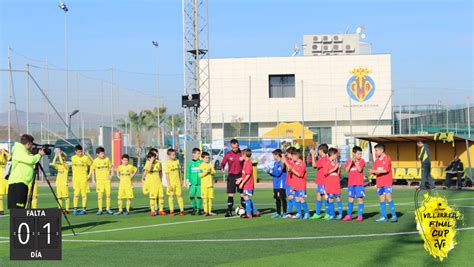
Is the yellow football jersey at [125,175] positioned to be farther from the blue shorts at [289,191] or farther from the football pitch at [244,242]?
the blue shorts at [289,191]

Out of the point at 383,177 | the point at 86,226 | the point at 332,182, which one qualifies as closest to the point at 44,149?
the point at 86,226

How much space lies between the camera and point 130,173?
2158 centimetres

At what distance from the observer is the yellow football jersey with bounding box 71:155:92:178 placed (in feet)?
71.9

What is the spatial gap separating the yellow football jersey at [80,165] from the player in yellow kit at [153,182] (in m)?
2.08

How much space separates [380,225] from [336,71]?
58.9 metres

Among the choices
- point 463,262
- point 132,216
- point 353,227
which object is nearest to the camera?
point 463,262

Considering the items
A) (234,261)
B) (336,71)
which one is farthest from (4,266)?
(336,71)

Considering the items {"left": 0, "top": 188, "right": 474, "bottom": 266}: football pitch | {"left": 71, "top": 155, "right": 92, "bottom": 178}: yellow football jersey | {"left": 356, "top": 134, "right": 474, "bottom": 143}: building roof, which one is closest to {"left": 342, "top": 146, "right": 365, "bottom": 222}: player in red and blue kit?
{"left": 0, "top": 188, "right": 474, "bottom": 266}: football pitch

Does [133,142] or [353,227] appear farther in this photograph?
[133,142]

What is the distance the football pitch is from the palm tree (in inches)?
1419

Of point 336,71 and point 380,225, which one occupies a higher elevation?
point 336,71

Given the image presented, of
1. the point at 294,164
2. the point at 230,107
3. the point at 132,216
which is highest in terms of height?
the point at 230,107

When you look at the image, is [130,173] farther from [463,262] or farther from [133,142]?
[133,142]
